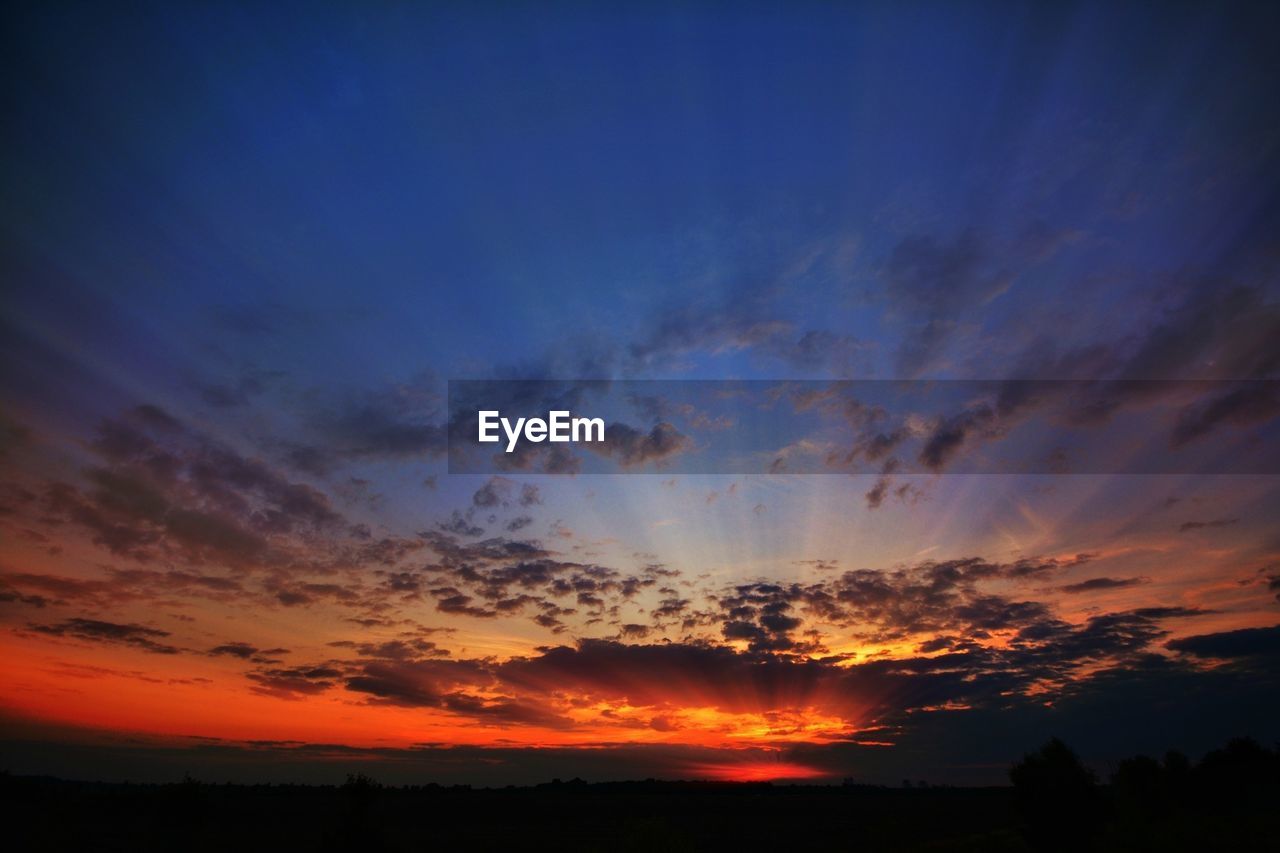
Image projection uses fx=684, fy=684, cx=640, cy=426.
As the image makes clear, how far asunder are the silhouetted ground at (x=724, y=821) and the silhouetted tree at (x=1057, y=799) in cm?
8

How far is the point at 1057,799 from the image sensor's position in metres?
46.5

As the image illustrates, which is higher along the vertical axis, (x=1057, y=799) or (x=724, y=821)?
(x=1057, y=799)

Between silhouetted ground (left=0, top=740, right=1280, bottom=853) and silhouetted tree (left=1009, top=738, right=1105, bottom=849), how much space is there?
8 centimetres

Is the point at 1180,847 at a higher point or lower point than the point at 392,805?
higher

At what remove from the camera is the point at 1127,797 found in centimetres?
7238

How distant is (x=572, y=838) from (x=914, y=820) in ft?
183

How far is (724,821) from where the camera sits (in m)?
100

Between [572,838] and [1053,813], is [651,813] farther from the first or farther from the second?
[1053,813]

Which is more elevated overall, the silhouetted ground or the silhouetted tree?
the silhouetted tree

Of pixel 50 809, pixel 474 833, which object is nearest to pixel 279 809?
pixel 50 809

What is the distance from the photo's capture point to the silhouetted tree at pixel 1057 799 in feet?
151

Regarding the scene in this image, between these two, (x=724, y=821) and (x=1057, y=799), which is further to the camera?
(x=724, y=821)

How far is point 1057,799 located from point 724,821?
65.0 meters

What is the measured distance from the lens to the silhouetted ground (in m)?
46.5
